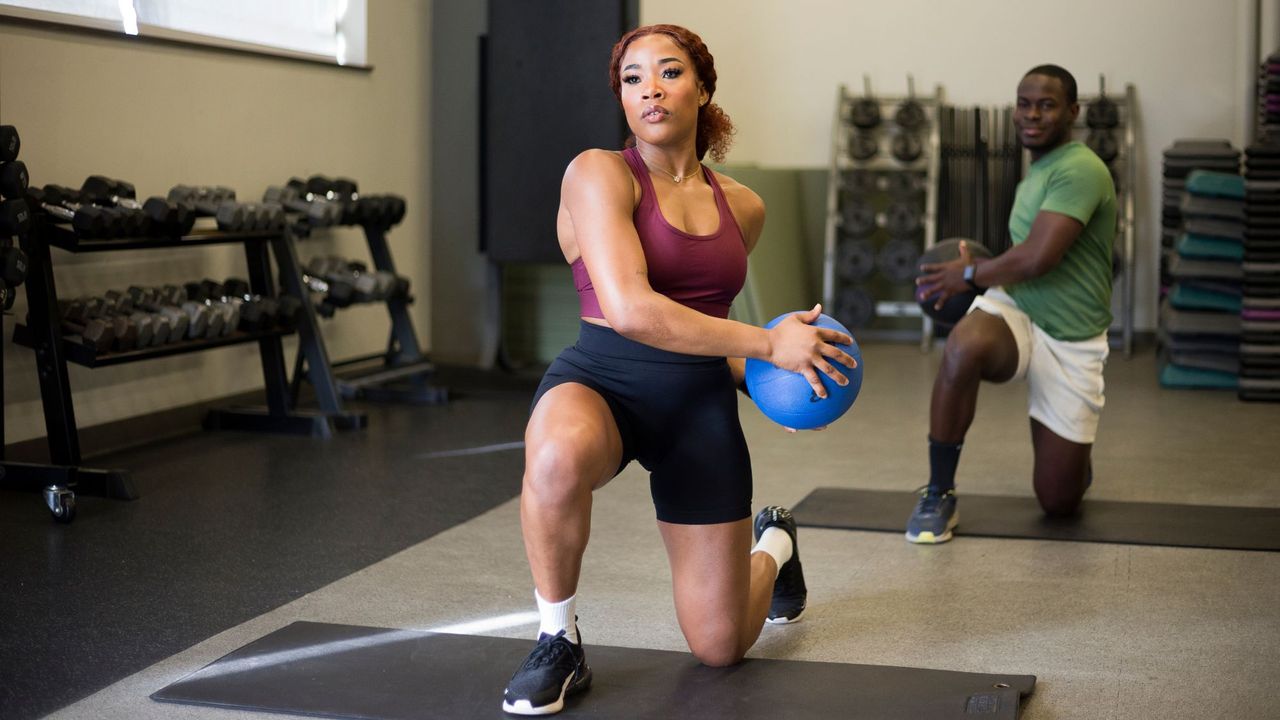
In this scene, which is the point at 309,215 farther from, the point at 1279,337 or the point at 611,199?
the point at 1279,337

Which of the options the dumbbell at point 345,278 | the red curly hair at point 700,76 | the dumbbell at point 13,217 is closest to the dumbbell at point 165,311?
the dumbbell at point 13,217

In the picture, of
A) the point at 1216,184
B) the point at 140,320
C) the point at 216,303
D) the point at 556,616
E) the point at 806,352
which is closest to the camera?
the point at 806,352

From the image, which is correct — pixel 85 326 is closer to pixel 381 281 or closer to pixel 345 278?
pixel 345 278

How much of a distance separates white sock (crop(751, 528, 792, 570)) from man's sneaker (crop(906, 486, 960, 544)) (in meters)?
0.75

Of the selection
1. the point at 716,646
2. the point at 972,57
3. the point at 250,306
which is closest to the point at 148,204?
the point at 250,306

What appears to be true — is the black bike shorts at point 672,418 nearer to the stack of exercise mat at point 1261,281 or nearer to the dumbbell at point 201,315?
the dumbbell at point 201,315

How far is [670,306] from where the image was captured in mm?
2049

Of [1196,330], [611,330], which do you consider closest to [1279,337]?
[1196,330]

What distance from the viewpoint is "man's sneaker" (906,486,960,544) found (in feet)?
10.8

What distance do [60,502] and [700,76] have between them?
2176 millimetres

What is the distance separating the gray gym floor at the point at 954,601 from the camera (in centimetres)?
234

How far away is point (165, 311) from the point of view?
4305 mm

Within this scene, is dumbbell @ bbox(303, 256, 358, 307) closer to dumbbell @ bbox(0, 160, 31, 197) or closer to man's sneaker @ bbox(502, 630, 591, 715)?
dumbbell @ bbox(0, 160, 31, 197)

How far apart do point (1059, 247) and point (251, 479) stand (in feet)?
8.02
